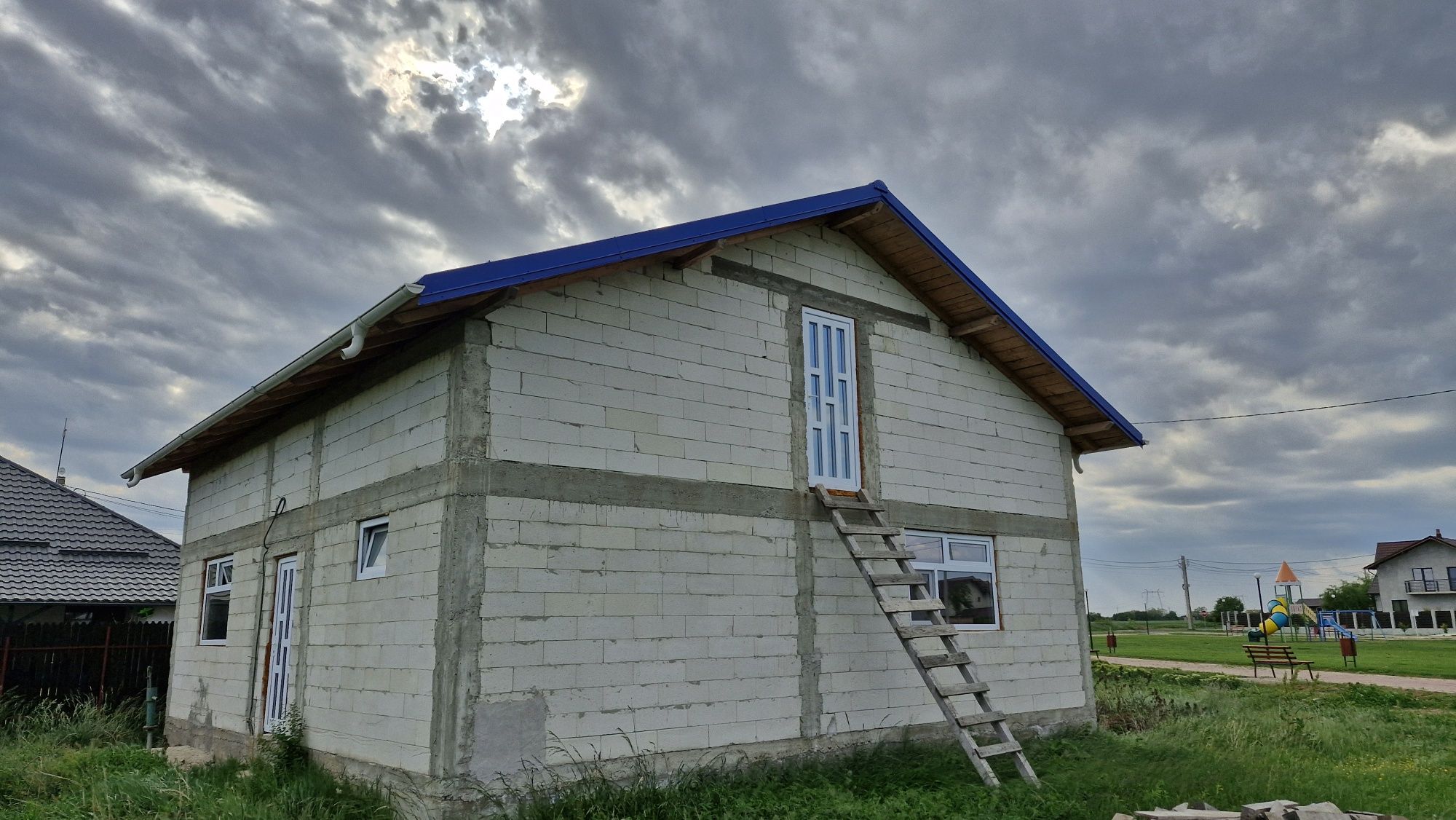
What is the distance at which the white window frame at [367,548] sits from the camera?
875 centimetres

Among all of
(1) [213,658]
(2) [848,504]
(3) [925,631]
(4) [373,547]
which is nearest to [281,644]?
(1) [213,658]

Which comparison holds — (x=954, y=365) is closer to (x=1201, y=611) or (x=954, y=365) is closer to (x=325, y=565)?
(x=325, y=565)

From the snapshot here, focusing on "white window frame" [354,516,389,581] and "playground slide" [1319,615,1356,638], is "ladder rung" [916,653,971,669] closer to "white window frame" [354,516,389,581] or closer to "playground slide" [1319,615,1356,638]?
"white window frame" [354,516,389,581]

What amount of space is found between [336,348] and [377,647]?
264 centimetres

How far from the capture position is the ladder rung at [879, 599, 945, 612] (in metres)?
9.31

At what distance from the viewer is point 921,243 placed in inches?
448

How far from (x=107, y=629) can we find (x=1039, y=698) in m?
14.2

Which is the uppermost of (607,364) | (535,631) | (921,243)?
(921,243)

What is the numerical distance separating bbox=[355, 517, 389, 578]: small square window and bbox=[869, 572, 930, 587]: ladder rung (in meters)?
4.63

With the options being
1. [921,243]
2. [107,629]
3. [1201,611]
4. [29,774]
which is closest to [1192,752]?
[921,243]

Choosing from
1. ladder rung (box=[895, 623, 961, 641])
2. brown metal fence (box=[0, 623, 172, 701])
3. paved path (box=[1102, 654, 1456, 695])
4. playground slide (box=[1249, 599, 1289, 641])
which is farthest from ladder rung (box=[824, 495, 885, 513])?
playground slide (box=[1249, 599, 1289, 641])

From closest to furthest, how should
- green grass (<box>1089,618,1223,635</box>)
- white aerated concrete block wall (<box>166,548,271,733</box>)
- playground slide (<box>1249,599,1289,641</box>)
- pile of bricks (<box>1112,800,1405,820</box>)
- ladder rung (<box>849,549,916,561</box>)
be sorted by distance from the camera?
pile of bricks (<box>1112,800,1405,820</box>)
ladder rung (<box>849,549,916,561</box>)
white aerated concrete block wall (<box>166,548,271,733</box>)
playground slide (<box>1249,599,1289,641</box>)
green grass (<box>1089,618,1223,635</box>)

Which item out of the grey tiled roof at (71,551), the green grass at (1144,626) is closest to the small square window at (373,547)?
the grey tiled roof at (71,551)

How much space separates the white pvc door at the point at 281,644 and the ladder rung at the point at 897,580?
20.3 feet
